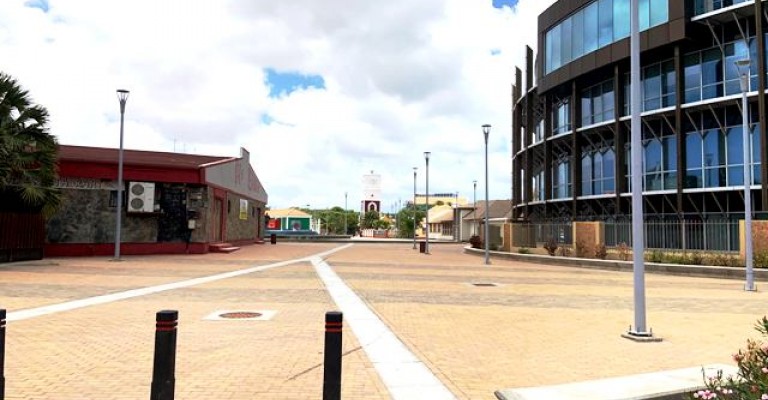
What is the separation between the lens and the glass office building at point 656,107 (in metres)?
27.6

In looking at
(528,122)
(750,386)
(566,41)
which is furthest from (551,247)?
(750,386)

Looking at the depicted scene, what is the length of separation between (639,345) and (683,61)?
2618 cm

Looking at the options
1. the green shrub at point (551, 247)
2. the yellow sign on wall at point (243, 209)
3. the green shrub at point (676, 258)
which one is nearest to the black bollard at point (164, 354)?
the green shrub at point (676, 258)

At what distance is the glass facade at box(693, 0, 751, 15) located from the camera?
28516mm

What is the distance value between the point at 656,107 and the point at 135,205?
27615 mm

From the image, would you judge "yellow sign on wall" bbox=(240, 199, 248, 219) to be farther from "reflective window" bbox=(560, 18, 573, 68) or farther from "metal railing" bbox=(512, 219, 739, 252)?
"reflective window" bbox=(560, 18, 573, 68)

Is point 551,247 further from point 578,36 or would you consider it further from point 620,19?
point 578,36

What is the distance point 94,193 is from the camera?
2808 centimetres

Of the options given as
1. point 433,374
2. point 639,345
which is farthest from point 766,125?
point 433,374

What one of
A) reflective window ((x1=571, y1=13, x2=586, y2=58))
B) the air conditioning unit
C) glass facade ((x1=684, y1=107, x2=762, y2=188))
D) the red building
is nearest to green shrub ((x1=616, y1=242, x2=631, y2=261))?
glass facade ((x1=684, y1=107, x2=762, y2=188))

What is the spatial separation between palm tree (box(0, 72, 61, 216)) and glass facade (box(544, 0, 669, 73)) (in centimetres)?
2855

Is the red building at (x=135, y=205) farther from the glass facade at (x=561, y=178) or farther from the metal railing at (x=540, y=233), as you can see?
the glass facade at (x=561, y=178)

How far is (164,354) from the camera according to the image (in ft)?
16.0

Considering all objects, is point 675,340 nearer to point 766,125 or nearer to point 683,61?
point 766,125
